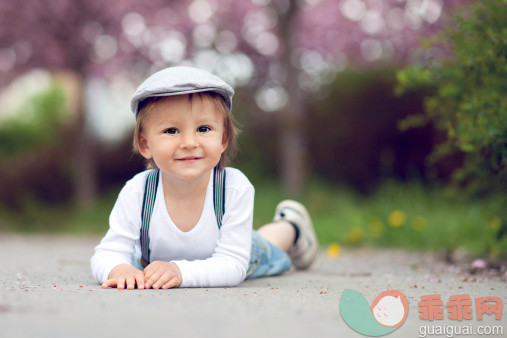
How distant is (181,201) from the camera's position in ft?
7.91

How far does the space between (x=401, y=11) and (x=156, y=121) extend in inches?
306

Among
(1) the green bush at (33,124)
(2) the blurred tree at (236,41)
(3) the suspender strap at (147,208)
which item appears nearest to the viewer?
(3) the suspender strap at (147,208)

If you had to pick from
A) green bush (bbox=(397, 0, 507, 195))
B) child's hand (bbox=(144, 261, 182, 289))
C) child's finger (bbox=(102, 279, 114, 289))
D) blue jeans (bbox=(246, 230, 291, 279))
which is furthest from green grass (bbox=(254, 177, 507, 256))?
child's finger (bbox=(102, 279, 114, 289))

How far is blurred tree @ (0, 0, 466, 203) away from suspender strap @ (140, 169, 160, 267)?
473cm

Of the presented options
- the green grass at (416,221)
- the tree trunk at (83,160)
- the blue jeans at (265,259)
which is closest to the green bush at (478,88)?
the green grass at (416,221)

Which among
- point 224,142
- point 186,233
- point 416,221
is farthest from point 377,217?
point 186,233

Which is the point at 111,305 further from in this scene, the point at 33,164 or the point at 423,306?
the point at 33,164

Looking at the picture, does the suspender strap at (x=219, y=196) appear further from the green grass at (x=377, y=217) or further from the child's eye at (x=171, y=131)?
the green grass at (x=377, y=217)

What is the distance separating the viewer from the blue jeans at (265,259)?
2.67 metres

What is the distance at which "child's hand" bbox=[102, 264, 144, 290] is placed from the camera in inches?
80.4

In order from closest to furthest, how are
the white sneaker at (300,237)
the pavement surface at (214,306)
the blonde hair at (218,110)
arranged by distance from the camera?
1. the pavement surface at (214,306)
2. the blonde hair at (218,110)
3. the white sneaker at (300,237)

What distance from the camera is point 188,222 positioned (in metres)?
2.39

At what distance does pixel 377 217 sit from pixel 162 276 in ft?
10.5

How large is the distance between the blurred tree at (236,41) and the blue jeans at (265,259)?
14.2 feet
